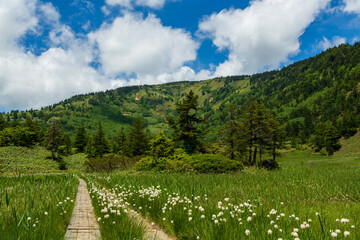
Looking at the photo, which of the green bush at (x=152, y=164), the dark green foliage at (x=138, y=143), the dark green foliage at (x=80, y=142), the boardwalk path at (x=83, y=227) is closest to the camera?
the boardwalk path at (x=83, y=227)

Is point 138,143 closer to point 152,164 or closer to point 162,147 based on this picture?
point 162,147

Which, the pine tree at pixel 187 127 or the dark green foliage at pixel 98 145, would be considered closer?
the pine tree at pixel 187 127

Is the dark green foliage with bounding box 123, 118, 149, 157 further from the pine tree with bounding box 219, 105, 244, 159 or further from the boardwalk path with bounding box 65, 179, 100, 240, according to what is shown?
the boardwalk path with bounding box 65, 179, 100, 240

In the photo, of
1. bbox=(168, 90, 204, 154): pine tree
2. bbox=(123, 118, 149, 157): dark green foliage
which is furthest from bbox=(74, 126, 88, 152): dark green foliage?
bbox=(168, 90, 204, 154): pine tree

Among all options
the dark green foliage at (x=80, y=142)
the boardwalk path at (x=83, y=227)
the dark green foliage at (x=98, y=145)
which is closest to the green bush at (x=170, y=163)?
the boardwalk path at (x=83, y=227)

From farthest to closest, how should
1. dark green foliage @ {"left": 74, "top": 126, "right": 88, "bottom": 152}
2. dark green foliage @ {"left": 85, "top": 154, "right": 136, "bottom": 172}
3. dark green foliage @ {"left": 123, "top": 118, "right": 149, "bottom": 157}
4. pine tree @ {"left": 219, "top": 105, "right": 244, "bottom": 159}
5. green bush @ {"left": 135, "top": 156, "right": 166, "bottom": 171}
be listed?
dark green foliage @ {"left": 74, "top": 126, "right": 88, "bottom": 152} → dark green foliage @ {"left": 123, "top": 118, "right": 149, "bottom": 157} → dark green foliage @ {"left": 85, "top": 154, "right": 136, "bottom": 172} → pine tree @ {"left": 219, "top": 105, "right": 244, "bottom": 159} → green bush @ {"left": 135, "top": 156, "right": 166, "bottom": 171}

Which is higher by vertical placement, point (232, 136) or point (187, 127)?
point (187, 127)

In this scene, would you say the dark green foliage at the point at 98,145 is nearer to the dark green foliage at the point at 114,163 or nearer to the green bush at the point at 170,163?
the dark green foliage at the point at 114,163

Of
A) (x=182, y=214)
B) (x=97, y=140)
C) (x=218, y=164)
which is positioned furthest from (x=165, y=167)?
(x=97, y=140)

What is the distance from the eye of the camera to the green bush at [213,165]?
19.6 meters

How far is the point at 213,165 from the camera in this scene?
19.7 m

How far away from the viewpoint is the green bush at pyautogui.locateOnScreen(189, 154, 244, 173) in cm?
1959

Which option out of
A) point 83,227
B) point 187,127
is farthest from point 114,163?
point 83,227

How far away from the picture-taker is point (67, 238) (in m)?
3.70
